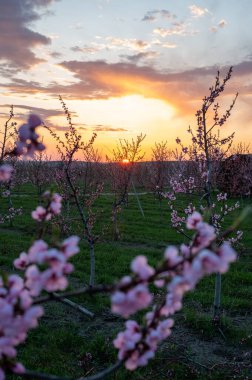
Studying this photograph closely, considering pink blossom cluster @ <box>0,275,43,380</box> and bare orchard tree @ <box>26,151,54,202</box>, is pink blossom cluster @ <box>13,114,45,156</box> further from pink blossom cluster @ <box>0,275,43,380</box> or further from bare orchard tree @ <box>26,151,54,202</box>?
bare orchard tree @ <box>26,151,54,202</box>

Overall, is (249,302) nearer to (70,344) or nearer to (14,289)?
(70,344)

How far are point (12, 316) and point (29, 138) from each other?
0.86 meters

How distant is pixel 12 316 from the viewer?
5.86 ft

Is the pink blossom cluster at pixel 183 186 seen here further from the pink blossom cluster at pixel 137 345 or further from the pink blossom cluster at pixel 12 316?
the pink blossom cluster at pixel 12 316

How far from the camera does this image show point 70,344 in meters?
6.39

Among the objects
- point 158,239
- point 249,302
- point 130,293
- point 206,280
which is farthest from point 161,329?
point 158,239

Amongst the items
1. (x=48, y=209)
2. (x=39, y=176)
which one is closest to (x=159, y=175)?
(x=39, y=176)

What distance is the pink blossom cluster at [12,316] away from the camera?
5.85ft

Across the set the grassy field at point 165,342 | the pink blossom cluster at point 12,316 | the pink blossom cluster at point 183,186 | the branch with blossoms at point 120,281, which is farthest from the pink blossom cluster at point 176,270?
the pink blossom cluster at point 183,186

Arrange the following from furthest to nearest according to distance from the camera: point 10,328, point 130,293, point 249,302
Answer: point 249,302
point 10,328
point 130,293

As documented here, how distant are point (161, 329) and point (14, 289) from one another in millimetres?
927

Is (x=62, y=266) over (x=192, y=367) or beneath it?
over

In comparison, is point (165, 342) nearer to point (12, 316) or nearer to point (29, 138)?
point (12, 316)

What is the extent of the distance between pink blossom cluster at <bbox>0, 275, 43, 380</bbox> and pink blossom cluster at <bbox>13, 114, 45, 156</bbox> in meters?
0.64
